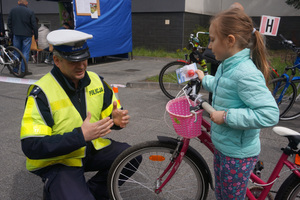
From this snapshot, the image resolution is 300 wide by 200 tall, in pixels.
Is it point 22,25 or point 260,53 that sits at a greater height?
point 260,53

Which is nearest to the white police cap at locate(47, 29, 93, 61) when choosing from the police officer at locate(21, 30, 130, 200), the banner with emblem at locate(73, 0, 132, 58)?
the police officer at locate(21, 30, 130, 200)

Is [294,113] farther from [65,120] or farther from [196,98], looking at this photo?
[65,120]

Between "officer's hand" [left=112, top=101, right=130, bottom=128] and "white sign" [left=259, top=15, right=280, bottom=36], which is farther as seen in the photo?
"white sign" [left=259, top=15, right=280, bottom=36]

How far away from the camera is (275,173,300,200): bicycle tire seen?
1940 millimetres

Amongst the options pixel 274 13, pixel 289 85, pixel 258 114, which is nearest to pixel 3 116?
pixel 258 114

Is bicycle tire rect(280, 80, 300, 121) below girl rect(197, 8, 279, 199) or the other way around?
below

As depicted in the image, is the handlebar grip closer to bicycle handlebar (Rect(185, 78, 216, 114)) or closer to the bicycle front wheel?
bicycle handlebar (Rect(185, 78, 216, 114))

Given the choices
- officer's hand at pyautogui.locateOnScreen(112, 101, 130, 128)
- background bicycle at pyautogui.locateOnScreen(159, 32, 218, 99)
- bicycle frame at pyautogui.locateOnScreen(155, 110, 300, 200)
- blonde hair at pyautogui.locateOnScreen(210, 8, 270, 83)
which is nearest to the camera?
blonde hair at pyautogui.locateOnScreen(210, 8, 270, 83)

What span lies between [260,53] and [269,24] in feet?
11.6

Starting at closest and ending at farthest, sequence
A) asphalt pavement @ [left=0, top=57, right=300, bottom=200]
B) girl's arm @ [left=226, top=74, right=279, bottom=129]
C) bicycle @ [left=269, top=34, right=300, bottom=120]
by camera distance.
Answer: girl's arm @ [left=226, top=74, right=279, bottom=129] → asphalt pavement @ [left=0, top=57, right=300, bottom=200] → bicycle @ [left=269, top=34, right=300, bottom=120]

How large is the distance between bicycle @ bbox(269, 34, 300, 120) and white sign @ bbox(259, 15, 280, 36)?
25 centimetres

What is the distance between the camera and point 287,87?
4.71 m

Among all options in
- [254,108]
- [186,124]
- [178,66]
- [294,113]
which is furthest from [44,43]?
[254,108]

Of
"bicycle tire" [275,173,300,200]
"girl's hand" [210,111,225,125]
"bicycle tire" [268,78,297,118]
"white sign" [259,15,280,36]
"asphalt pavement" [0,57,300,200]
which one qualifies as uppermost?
"white sign" [259,15,280,36]
